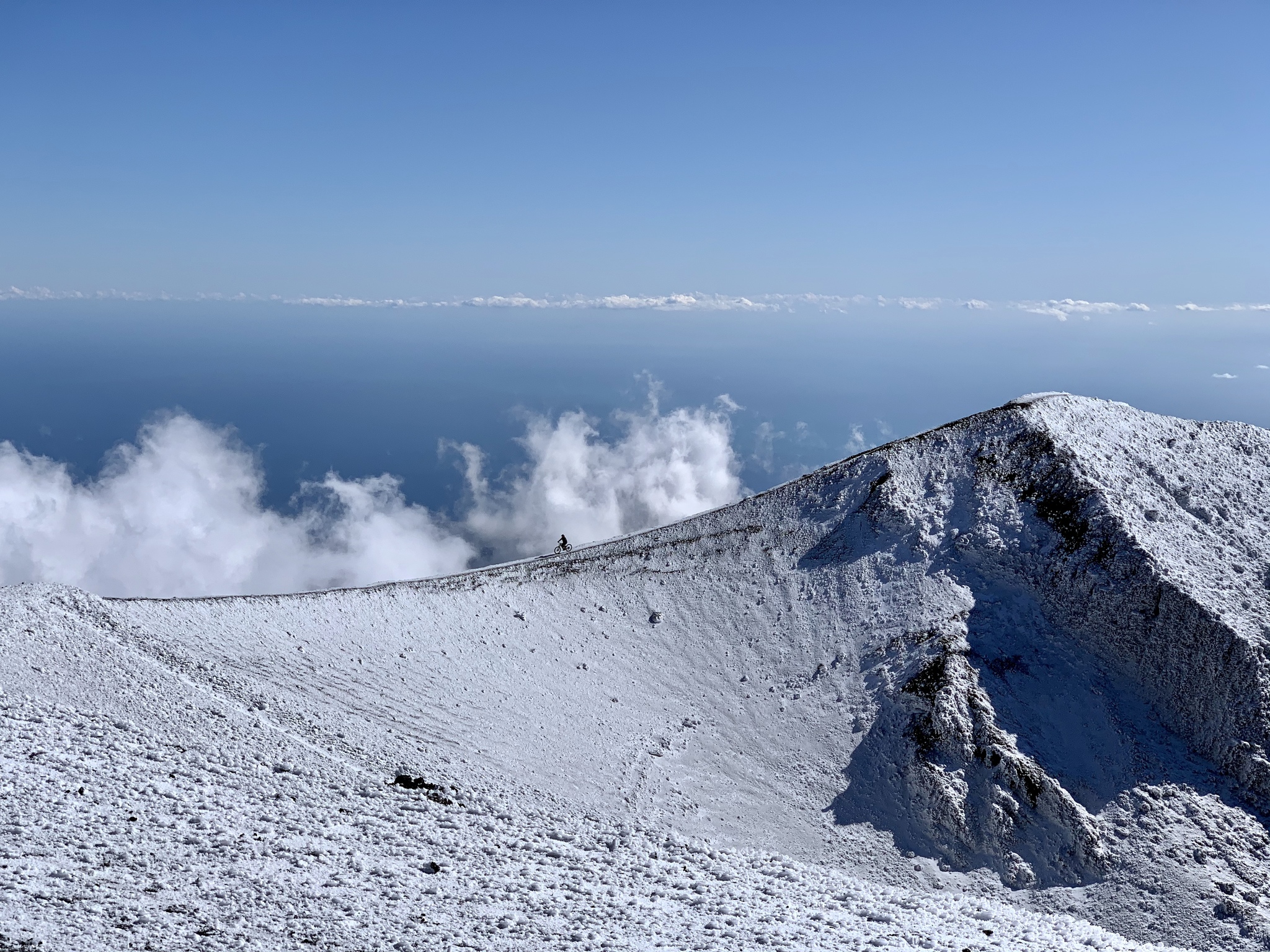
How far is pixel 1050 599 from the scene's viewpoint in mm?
36625

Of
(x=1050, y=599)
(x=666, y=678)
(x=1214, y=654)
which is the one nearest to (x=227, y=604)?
(x=666, y=678)

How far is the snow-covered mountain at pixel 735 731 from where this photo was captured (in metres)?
19.4

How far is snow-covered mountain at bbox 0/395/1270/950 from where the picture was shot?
19.4 metres

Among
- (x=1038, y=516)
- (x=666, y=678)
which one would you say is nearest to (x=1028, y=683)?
(x=1038, y=516)

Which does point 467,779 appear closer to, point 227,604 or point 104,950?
point 104,950

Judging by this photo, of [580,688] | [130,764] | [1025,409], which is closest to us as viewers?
[130,764]

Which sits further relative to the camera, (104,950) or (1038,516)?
(1038,516)

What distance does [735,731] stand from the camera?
3419 cm

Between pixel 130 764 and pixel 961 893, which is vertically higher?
pixel 130 764

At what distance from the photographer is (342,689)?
31891 mm

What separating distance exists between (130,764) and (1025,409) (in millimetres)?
46378

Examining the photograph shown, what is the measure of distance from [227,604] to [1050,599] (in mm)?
40389

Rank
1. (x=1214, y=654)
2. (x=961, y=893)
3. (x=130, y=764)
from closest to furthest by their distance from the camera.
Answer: (x=130, y=764) → (x=961, y=893) → (x=1214, y=654)

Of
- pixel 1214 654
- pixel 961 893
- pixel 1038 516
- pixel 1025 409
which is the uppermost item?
pixel 1025 409
